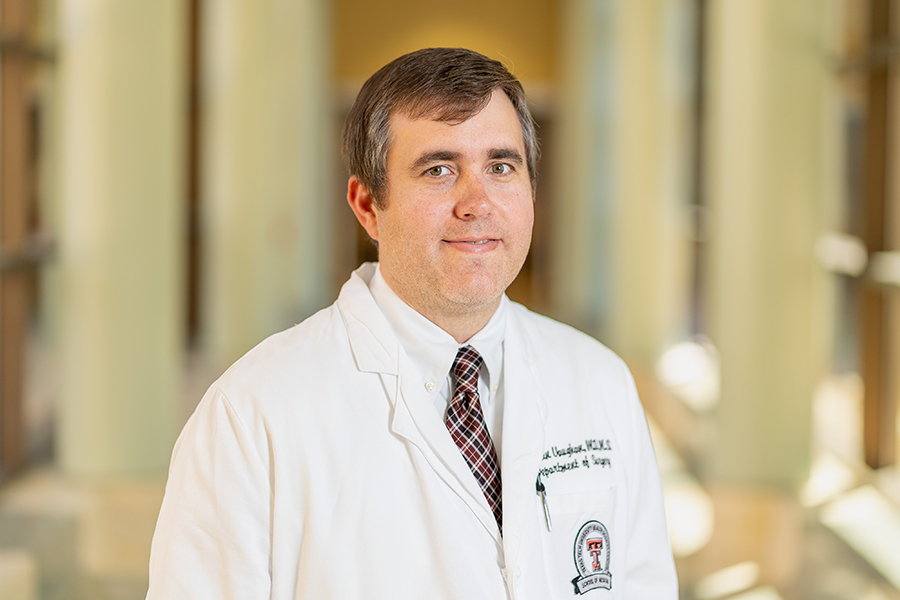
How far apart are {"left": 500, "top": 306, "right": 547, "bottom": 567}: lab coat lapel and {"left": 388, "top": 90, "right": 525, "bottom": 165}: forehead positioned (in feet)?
1.18

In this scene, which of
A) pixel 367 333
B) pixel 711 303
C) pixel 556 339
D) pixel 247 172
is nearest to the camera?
pixel 367 333

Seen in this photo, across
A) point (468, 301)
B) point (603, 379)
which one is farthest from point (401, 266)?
point (603, 379)

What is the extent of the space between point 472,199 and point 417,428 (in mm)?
360

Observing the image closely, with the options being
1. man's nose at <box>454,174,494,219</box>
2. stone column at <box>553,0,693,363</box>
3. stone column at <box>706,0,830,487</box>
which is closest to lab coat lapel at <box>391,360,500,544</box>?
man's nose at <box>454,174,494,219</box>

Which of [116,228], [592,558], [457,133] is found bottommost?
[592,558]

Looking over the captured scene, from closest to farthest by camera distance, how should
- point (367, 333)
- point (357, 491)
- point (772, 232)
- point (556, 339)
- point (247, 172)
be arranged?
point (357, 491), point (367, 333), point (556, 339), point (772, 232), point (247, 172)

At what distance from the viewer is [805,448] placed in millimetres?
4664

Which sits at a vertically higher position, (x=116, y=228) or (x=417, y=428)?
(x=116, y=228)

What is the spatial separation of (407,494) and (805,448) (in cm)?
364

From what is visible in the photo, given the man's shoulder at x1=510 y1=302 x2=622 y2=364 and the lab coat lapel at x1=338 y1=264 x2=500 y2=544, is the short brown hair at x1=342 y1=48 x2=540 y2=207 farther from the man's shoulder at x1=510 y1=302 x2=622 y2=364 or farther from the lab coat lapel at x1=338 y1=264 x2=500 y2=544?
the man's shoulder at x1=510 y1=302 x2=622 y2=364

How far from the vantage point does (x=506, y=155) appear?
153 centimetres

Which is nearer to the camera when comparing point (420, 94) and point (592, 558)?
point (420, 94)

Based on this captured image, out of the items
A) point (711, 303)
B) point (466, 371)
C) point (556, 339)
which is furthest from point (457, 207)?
point (711, 303)

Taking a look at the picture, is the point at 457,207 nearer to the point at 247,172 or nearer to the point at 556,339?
the point at 556,339
